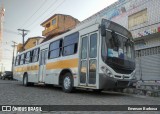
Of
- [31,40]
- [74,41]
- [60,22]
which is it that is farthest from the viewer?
[31,40]

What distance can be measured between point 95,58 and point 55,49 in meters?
4.41

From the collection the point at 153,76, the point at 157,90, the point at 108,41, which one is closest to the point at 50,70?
the point at 108,41

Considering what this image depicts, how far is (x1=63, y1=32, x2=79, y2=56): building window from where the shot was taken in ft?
38.1

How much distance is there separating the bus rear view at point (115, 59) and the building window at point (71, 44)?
200cm

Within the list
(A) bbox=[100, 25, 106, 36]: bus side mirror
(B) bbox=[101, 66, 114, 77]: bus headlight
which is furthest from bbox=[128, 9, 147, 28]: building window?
(B) bbox=[101, 66, 114, 77]: bus headlight

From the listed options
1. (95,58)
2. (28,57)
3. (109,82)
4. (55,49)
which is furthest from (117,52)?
(28,57)

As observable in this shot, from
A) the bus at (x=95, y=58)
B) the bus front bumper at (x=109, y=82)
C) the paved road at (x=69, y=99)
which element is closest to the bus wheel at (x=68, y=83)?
the bus at (x=95, y=58)

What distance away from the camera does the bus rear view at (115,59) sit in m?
9.52

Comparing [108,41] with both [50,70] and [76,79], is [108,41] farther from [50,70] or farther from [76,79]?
[50,70]

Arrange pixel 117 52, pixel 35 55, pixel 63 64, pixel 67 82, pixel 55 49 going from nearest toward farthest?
pixel 117 52
pixel 67 82
pixel 63 64
pixel 55 49
pixel 35 55

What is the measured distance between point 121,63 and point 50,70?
525 cm

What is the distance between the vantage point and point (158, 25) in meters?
16.2

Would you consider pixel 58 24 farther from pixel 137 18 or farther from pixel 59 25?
pixel 137 18

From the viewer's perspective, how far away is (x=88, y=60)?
10406 mm
